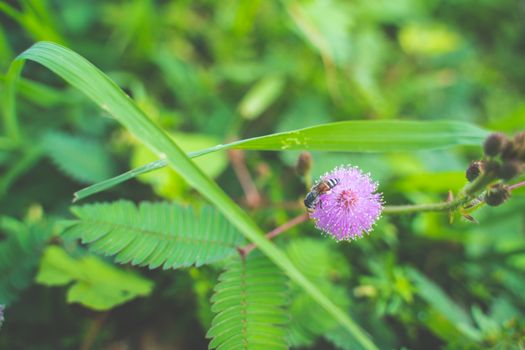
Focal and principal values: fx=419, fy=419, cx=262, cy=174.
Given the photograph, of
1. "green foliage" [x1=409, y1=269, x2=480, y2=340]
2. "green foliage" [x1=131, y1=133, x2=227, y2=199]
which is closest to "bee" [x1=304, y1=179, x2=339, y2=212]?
"green foliage" [x1=131, y1=133, x2=227, y2=199]

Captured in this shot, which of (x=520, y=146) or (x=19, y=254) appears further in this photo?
(x=19, y=254)

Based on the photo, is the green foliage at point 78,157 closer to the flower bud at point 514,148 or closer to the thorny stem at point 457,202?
the thorny stem at point 457,202

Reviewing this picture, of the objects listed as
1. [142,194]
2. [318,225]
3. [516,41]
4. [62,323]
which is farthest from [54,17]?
[516,41]

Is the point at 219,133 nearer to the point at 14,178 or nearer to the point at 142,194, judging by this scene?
the point at 142,194

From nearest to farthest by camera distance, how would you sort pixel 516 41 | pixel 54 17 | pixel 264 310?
pixel 264 310
pixel 54 17
pixel 516 41

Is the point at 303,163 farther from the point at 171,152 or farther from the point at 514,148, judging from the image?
the point at 514,148

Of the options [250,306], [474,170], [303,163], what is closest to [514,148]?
[474,170]
